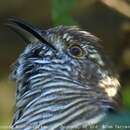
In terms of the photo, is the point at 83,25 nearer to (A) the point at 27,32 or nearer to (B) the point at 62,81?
(A) the point at 27,32

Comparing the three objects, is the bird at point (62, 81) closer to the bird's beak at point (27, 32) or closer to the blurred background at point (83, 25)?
the bird's beak at point (27, 32)

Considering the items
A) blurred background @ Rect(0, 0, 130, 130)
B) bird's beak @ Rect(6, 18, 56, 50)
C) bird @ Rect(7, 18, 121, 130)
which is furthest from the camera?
blurred background @ Rect(0, 0, 130, 130)

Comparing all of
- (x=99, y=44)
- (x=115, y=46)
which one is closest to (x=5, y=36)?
(x=115, y=46)

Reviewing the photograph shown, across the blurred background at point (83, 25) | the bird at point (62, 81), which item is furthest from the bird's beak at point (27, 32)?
the blurred background at point (83, 25)

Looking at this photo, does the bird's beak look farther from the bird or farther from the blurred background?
the blurred background

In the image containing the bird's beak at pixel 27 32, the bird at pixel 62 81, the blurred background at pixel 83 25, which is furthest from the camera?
the blurred background at pixel 83 25

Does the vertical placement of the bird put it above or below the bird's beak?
below

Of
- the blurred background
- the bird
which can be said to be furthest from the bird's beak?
the blurred background

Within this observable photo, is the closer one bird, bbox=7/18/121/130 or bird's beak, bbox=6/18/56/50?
bird, bbox=7/18/121/130
